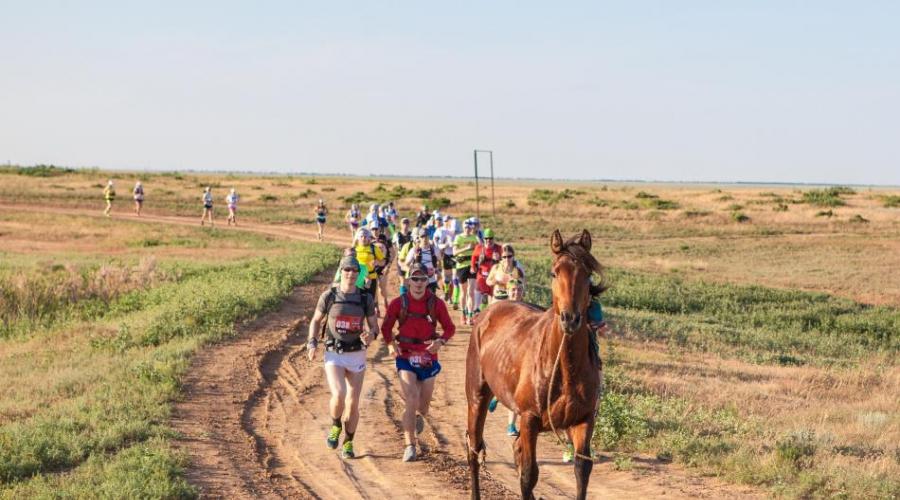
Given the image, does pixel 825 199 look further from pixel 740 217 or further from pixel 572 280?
pixel 572 280

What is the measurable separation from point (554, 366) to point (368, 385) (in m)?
7.73

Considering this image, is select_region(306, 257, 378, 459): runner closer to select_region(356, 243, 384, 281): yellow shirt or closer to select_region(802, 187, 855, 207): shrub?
select_region(356, 243, 384, 281): yellow shirt

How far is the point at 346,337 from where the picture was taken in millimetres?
11188

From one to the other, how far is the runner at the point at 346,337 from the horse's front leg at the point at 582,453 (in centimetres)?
330

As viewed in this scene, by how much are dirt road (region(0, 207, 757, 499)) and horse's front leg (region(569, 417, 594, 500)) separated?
6.44 feet

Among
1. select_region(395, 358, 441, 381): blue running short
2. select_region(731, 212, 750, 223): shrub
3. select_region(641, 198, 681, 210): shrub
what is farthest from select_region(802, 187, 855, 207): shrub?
select_region(395, 358, 441, 381): blue running short

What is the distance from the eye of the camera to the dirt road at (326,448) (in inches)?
409

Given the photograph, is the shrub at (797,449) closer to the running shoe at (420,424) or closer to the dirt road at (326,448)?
the dirt road at (326,448)

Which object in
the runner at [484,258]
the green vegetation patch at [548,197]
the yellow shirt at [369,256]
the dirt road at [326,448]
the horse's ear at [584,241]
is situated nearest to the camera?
the horse's ear at [584,241]

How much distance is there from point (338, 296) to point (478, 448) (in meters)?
2.51

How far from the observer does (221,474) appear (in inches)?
425

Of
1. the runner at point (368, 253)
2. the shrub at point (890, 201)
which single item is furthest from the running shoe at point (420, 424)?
the shrub at point (890, 201)

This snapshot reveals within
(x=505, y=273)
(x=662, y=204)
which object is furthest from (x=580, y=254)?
(x=662, y=204)

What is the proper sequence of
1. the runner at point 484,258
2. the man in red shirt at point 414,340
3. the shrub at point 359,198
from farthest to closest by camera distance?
1. the shrub at point 359,198
2. the runner at point 484,258
3. the man in red shirt at point 414,340
